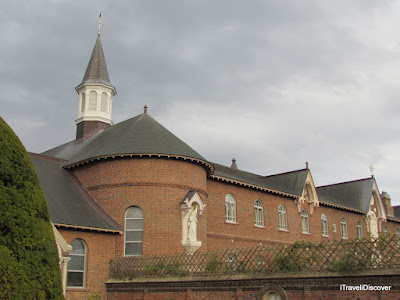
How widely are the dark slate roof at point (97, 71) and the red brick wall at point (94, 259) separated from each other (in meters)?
14.0

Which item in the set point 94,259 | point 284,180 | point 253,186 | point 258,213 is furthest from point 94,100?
point 284,180

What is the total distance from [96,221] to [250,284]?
364 inches

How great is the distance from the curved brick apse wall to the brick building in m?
0.05

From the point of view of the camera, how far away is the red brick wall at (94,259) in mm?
20062

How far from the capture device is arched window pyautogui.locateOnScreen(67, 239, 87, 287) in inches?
796

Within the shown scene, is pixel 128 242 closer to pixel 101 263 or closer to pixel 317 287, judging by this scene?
pixel 101 263

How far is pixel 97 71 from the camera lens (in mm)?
32750

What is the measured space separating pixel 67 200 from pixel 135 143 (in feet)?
14.1

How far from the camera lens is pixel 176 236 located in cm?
2222

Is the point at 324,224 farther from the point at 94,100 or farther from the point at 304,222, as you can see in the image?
the point at 94,100

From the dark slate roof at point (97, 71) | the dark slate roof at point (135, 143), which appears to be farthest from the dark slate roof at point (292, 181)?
the dark slate roof at point (97, 71)

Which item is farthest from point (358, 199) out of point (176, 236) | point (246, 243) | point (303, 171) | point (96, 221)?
point (96, 221)

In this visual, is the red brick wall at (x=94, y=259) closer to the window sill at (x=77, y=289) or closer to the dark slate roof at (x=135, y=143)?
the window sill at (x=77, y=289)

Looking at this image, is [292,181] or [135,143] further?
[292,181]
